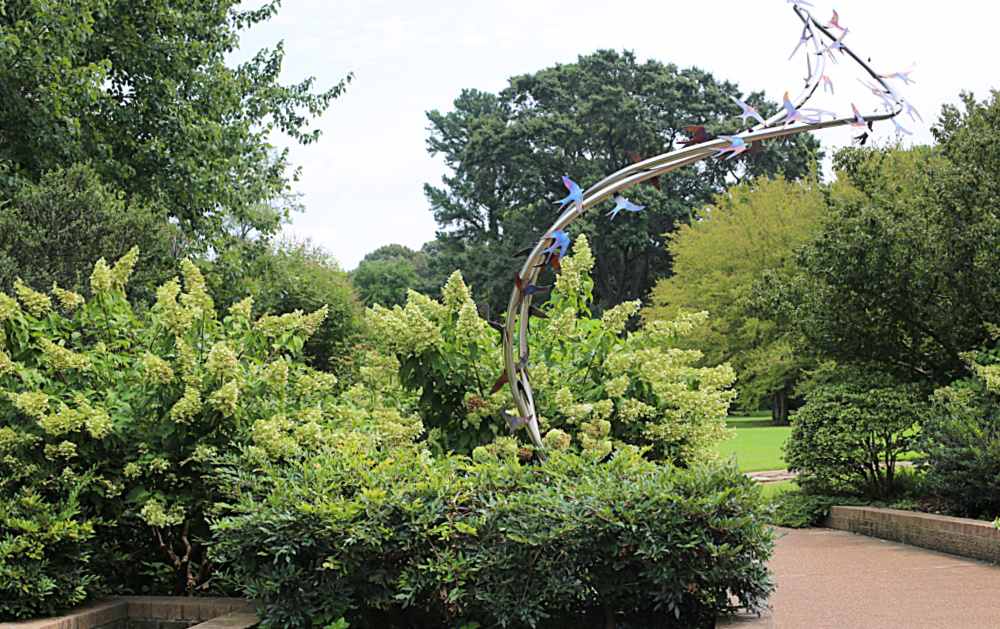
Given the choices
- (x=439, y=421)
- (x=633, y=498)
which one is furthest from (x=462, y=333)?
(x=633, y=498)

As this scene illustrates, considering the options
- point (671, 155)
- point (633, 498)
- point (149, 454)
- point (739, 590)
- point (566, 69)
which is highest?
point (566, 69)

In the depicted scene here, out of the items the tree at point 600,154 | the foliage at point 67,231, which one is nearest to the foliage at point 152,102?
the foliage at point 67,231

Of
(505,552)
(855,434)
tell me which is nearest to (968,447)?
(855,434)

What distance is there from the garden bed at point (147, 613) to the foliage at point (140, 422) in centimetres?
18

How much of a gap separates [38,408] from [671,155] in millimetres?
3576

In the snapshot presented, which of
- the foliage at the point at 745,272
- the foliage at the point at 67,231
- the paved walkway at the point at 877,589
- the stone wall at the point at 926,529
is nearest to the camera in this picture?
the paved walkway at the point at 877,589

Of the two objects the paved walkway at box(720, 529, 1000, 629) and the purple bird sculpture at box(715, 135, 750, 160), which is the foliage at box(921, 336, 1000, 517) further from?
the purple bird sculpture at box(715, 135, 750, 160)

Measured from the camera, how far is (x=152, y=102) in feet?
55.8

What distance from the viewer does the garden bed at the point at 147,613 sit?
4.99 metres

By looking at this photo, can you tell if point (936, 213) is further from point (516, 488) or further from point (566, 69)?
point (566, 69)

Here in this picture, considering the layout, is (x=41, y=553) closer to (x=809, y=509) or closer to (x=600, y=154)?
(x=809, y=509)

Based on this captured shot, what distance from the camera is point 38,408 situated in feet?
17.3

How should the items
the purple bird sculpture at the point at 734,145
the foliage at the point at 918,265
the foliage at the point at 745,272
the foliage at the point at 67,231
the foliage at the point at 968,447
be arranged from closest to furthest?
the purple bird sculpture at the point at 734,145, the foliage at the point at 968,447, the foliage at the point at 918,265, the foliage at the point at 67,231, the foliage at the point at 745,272

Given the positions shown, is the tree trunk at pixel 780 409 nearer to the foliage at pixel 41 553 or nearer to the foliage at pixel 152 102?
the foliage at pixel 152 102
